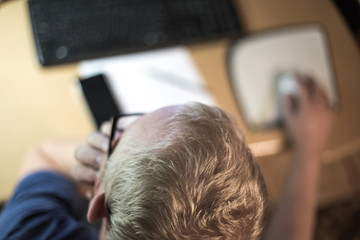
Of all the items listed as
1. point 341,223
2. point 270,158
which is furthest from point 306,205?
point 341,223

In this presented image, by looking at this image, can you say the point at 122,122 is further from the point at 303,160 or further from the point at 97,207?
the point at 303,160

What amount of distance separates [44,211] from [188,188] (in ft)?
1.20

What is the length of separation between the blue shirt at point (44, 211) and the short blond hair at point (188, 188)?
0.71 feet

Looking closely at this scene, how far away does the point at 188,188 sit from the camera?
440 millimetres

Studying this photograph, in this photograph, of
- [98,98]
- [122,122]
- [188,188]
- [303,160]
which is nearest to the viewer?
[188,188]

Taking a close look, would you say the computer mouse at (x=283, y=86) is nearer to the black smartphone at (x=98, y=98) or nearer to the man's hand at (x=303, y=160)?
the man's hand at (x=303, y=160)

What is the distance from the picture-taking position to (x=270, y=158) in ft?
3.01

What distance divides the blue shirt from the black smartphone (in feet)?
0.54

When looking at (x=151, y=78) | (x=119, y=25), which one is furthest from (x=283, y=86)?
(x=119, y=25)

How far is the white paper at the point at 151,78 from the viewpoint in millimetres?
811

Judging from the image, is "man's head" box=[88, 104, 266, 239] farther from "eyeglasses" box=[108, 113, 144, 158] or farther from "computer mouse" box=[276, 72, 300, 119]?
"computer mouse" box=[276, 72, 300, 119]

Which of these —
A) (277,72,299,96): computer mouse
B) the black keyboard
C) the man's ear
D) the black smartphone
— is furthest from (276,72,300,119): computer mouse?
the man's ear

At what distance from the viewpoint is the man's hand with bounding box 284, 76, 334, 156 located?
910mm

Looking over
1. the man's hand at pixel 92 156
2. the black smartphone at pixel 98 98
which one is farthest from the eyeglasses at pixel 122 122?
the black smartphone at pixel 98 98
